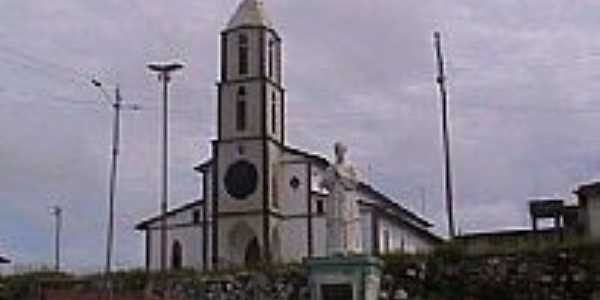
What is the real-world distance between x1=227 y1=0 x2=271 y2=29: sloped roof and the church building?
5cm

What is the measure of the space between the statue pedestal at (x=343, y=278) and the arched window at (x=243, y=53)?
36.2 m

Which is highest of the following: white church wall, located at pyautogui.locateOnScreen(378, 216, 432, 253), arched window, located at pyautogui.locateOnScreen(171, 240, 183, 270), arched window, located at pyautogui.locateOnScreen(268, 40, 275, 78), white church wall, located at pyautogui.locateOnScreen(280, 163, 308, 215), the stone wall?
arched window, located at pyautogui.locateOnScreen(268, 40, 275, 78)

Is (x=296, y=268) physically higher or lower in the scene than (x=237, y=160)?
lower

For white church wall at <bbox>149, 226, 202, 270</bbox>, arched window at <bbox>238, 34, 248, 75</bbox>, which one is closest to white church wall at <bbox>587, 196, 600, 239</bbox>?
arched window at <bbox>238, 34, 248, 75</bbox>

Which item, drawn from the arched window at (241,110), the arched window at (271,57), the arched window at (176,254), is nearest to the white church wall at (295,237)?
the arched window at (241,110)

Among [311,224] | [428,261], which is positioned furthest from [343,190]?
[311,224]

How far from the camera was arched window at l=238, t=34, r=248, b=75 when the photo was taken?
62.9 meters

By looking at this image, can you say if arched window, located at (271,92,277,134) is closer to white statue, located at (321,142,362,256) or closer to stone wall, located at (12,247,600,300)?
stone wall, located at (12,247,600,300)

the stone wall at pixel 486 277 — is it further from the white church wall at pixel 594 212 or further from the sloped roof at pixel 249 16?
the sloped roof at pixel 249 16

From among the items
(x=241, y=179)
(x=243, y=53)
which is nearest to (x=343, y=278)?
(x=241, y=179)

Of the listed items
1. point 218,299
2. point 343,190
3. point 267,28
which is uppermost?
point 267,28

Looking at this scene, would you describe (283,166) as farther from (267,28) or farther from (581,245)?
(581,245)

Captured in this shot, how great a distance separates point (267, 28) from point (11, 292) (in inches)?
1131

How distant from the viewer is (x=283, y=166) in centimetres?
6341
